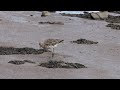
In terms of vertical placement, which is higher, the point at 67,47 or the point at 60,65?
the point at 60,65

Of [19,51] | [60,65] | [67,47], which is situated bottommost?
[67,47]

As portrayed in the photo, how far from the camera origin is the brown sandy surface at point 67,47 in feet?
39.7

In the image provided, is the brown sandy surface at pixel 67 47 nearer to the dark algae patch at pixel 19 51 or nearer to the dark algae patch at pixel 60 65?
the dark algae patch at pixel 60 65

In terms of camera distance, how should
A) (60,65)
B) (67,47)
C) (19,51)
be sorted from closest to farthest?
(60,65), (19,51), (67,47)

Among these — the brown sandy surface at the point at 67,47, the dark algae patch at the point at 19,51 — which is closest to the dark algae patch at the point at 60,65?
the brown sandy surface at the point at 67,47

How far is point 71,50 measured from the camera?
1683cm

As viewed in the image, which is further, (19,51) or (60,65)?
(19,51)

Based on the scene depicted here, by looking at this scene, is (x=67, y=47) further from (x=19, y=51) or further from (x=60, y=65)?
(x=60, y=65)

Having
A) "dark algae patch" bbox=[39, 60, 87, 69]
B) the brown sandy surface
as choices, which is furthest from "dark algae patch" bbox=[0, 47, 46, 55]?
"dark algae patch" bbox=[39, 60, 87, 69]

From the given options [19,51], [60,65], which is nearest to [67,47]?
[19,51]

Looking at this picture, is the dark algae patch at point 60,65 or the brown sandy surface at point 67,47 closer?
the brown sandy surface at point 67,47

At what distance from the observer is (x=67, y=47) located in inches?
693
